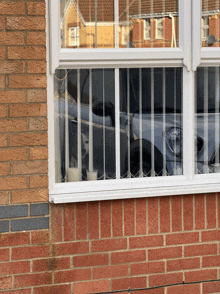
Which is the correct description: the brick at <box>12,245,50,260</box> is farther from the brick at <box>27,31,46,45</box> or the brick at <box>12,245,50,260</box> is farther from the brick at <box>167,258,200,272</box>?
the brick at <box>27,31,46,45</box>

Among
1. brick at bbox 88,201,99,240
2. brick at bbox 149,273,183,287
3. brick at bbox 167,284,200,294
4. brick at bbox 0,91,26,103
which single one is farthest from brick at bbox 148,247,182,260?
brick at bbox 0,91,26,103

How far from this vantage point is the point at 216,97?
4258 mm

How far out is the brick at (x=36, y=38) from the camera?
368 cm

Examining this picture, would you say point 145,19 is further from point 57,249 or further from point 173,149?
point 57,249

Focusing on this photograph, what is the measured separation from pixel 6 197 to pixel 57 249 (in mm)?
533

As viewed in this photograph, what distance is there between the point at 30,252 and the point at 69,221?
35cm

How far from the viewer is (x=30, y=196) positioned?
3.74m

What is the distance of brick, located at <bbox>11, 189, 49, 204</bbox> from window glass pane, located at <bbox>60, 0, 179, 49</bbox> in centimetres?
109

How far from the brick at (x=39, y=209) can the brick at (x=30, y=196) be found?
0.12 feet

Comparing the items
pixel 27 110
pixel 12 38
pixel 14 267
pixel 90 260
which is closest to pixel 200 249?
pixel 90 260

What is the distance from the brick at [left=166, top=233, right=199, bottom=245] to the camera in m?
4.04

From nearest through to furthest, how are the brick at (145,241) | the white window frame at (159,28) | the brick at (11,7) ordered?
the brick at (11,7) → the brick at (145,241) → the white window frame at (159,28)

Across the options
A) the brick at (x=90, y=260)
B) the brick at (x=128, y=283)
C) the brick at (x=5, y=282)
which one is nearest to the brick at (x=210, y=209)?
the brick at (x=128, y=283)

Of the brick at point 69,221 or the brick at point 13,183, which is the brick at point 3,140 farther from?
the brick at point 69,221
